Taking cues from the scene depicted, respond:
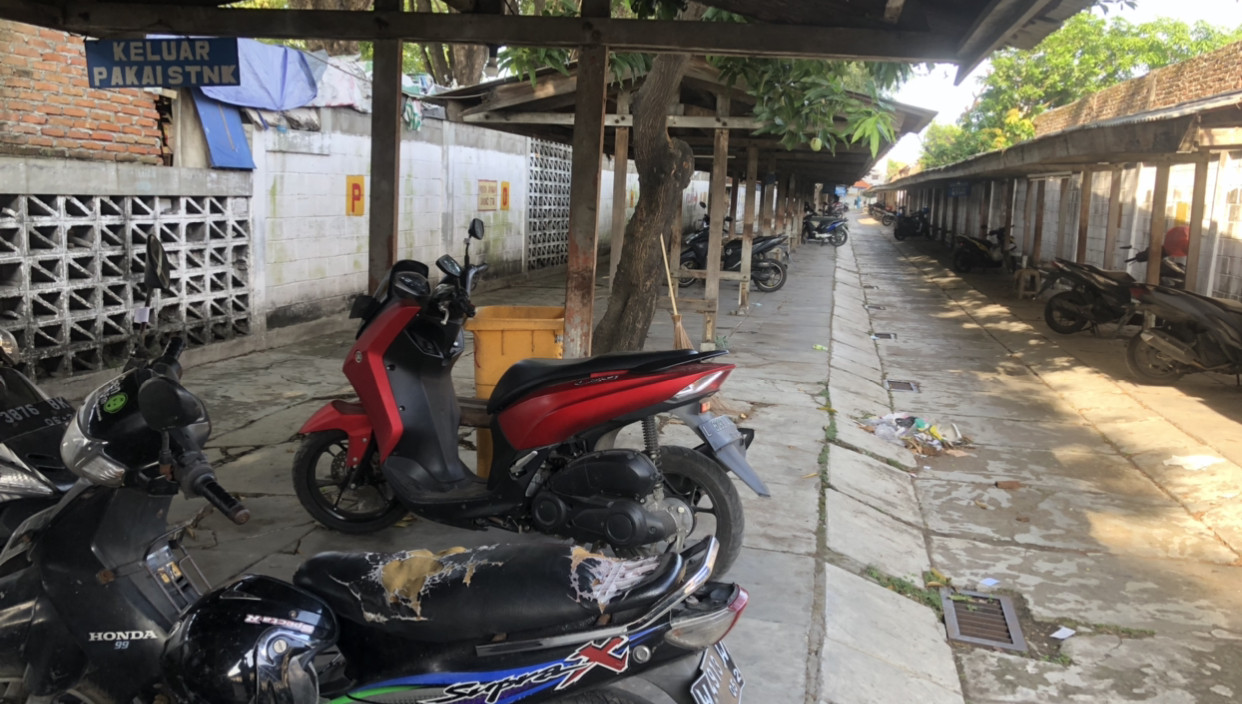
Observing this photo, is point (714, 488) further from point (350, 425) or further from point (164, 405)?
point (164, 405)

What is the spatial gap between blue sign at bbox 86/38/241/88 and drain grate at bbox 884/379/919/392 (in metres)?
6.48

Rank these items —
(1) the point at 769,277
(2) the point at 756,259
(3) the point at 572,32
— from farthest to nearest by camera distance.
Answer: (2) the point at 756,259 < (1) the point at 769,277 < (3) the point at 572,32

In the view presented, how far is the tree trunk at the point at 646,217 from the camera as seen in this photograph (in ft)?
20.5

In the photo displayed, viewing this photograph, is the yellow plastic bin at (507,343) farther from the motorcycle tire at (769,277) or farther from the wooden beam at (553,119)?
the motorcycle tire at (769,277)

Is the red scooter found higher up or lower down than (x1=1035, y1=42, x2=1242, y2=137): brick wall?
lower down

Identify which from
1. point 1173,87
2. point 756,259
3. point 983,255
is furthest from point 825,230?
point 756,259

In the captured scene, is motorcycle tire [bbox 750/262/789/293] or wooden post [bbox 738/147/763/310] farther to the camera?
motorcycle tire [bbox 750/262/789/293]

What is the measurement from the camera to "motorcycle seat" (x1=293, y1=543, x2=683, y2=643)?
1987 mm

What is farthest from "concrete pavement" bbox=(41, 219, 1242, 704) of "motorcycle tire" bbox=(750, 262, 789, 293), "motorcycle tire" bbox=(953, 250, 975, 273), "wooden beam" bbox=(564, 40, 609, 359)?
"motorcycle tire" bbox=(953, 250, 975, 273)

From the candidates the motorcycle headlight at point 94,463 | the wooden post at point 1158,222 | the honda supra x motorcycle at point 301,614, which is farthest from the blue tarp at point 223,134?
the wooden post at point 1158,222

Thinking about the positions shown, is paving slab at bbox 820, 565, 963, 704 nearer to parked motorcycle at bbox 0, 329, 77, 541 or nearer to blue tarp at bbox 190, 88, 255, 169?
parked motorcycle at bbox 0, 329, 77, 541

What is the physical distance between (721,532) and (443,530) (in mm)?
1334

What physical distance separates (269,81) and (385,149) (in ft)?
13.5

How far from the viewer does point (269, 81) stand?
823 centimetres
